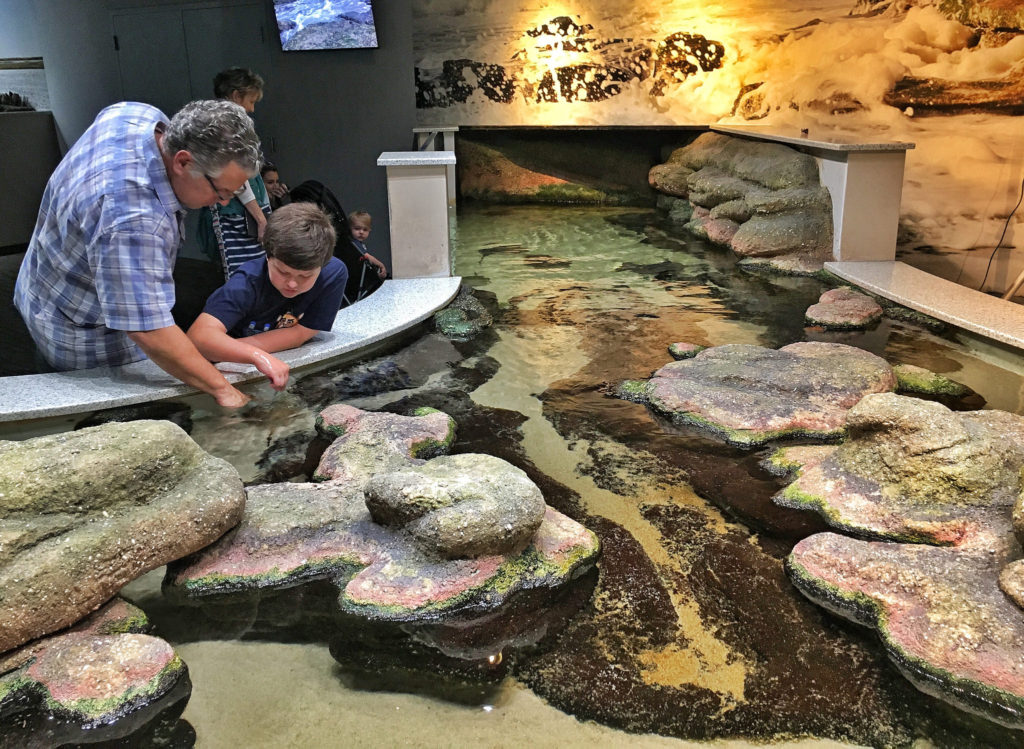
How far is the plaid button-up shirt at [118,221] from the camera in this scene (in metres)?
3.07

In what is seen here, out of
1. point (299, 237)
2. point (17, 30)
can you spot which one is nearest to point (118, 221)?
point (299, 237)

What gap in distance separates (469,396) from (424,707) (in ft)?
7.33

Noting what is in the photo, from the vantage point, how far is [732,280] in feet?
22.8

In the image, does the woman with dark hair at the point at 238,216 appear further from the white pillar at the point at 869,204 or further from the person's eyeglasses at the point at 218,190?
the white pillar at the point at 869,204

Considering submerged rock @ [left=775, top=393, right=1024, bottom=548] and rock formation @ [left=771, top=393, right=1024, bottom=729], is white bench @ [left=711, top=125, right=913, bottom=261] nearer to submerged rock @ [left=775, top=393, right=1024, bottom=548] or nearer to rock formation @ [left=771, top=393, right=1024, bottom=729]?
rock formation @ [left=771, top=393, right=1024, bottom=729]

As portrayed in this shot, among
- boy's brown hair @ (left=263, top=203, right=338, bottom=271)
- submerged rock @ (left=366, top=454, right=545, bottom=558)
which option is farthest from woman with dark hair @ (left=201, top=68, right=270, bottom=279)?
submerged rock @ (left=366, top=454, right=545, bottom=558)

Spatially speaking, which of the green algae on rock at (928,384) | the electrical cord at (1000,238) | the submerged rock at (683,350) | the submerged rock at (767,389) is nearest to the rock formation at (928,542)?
the submerged rock at (767,389)

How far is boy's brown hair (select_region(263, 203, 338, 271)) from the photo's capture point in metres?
3.49

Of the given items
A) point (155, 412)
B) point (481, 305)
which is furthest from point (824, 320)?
point (155, 412)

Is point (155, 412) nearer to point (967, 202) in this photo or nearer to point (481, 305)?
point (481, 305)

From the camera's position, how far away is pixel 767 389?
4137 millimetres

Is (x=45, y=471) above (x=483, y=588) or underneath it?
above

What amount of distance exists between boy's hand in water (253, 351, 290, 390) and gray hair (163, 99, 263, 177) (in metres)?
0.88

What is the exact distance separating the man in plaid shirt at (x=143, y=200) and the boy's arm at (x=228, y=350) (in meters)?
0.24
